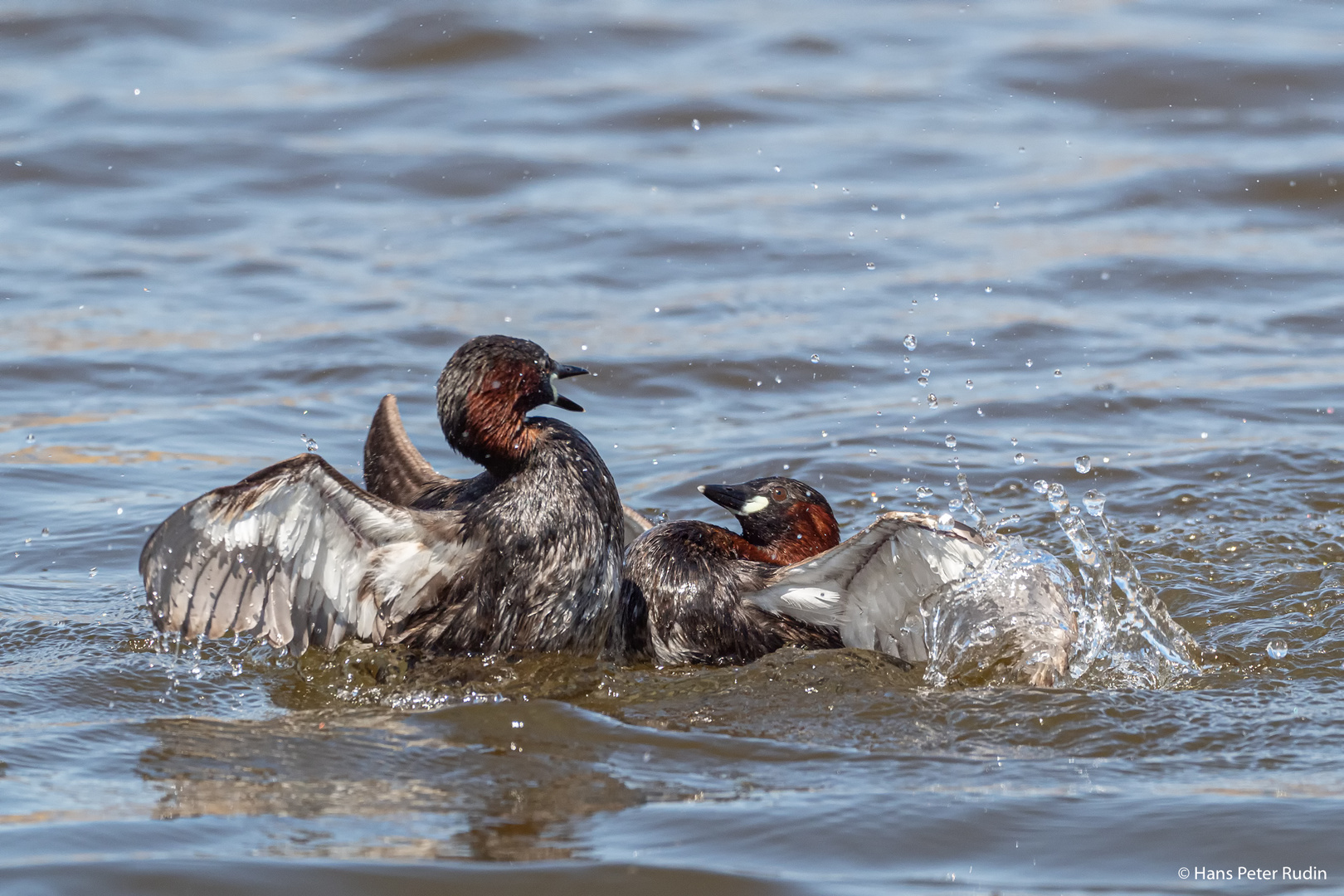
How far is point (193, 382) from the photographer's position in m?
8.96

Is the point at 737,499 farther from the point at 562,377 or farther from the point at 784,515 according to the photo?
the point at 562,377

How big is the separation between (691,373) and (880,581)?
3856mm

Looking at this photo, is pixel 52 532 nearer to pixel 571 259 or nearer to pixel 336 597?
pixel 336 597

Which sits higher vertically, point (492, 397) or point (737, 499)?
point (492, 397)

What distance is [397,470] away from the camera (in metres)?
6.66

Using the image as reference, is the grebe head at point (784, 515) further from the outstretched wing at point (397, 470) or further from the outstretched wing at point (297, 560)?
the outstretched wing at point (297, 560)

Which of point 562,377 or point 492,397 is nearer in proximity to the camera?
point 492,397

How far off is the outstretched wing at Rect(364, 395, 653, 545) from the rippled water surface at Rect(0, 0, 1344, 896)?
2.08ft

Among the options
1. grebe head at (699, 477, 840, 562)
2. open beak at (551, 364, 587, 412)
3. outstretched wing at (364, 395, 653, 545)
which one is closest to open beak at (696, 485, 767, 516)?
grebe head at (699, 477, 840, 562)

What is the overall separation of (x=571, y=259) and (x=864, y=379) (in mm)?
2760

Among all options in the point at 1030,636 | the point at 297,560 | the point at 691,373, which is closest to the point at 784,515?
the point at 1030,636

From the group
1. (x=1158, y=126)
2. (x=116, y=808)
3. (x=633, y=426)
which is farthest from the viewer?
(x=1158, y=126)

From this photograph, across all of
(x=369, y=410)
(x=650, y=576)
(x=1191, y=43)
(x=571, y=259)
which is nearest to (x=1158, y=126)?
(x=1191, y=43)
